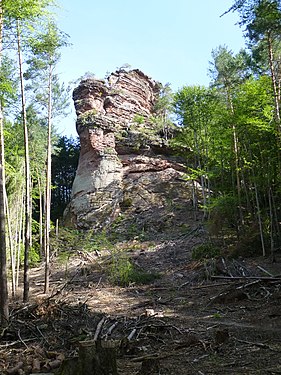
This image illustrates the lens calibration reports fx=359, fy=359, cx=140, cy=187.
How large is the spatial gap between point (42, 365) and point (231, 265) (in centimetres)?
872

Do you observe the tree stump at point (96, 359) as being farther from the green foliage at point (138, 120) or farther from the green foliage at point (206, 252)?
the green foliage at point (138, 120)

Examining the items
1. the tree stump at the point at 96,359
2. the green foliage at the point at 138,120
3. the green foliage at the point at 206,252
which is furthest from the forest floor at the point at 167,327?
the green foliage at the point at 138,120

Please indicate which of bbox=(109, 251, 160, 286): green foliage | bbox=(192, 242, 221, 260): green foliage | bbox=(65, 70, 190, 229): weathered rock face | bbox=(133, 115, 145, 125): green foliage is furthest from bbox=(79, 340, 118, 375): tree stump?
bbox=(133, 115, 145, 125): green foliage

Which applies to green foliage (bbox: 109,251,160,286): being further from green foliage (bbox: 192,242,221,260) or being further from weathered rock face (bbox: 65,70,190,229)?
weathered rock face (bbox: 65,70,190,229)

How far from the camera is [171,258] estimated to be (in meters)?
17.4

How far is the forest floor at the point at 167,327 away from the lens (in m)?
4.48

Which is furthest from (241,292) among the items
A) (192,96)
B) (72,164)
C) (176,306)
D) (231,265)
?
(72,164)

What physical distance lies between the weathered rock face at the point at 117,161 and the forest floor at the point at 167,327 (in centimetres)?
1288

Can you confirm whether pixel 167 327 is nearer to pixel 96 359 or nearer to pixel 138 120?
pixel 96 359

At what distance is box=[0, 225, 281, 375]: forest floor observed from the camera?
4.48m

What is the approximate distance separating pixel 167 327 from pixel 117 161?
22.7 meters

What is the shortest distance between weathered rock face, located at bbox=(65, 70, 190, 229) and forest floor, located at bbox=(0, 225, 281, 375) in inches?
507

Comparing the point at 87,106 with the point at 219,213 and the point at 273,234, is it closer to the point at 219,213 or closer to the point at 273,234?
the point at 219,213

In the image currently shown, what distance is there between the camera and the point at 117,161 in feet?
94.1
